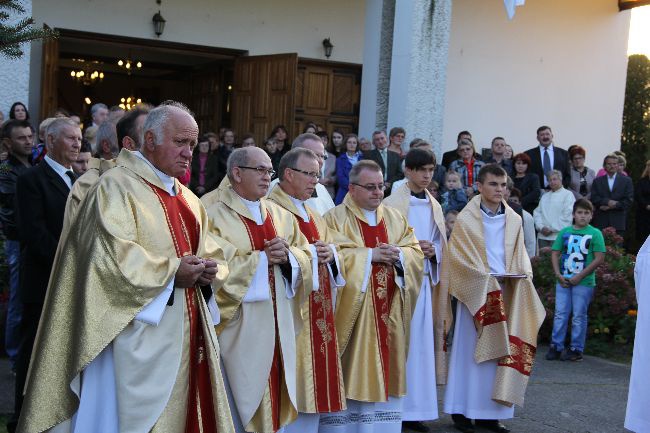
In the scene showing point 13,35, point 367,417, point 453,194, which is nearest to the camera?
point 13,35

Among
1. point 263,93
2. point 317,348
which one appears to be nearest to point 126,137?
point 317,348

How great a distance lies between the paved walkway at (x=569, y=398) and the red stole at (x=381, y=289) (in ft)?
3.27

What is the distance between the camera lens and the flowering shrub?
35.4 feet

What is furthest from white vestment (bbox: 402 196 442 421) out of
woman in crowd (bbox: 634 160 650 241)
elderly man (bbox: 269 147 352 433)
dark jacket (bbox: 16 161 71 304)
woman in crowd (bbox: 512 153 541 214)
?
woman in crowd (bbox: 634 160 650 241)

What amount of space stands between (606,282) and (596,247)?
1.24 metres

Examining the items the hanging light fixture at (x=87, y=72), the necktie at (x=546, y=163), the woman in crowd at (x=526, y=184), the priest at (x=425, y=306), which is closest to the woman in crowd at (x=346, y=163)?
the woman in crowd at (x=526, y=184)

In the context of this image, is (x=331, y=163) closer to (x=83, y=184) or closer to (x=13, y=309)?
(x=13, y=309)

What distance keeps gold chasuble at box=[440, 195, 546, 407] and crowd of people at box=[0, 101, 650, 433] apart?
0.05 ft

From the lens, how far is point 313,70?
15.8 metres

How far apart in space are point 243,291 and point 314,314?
32.9 inches

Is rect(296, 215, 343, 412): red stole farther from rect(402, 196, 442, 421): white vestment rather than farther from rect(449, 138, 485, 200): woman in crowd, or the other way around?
rect(449, 138, 485, 200): woman in crowd

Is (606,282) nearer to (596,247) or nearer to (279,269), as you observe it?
(596,247)

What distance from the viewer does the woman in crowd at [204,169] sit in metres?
12.7

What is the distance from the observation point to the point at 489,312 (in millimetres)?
7125
